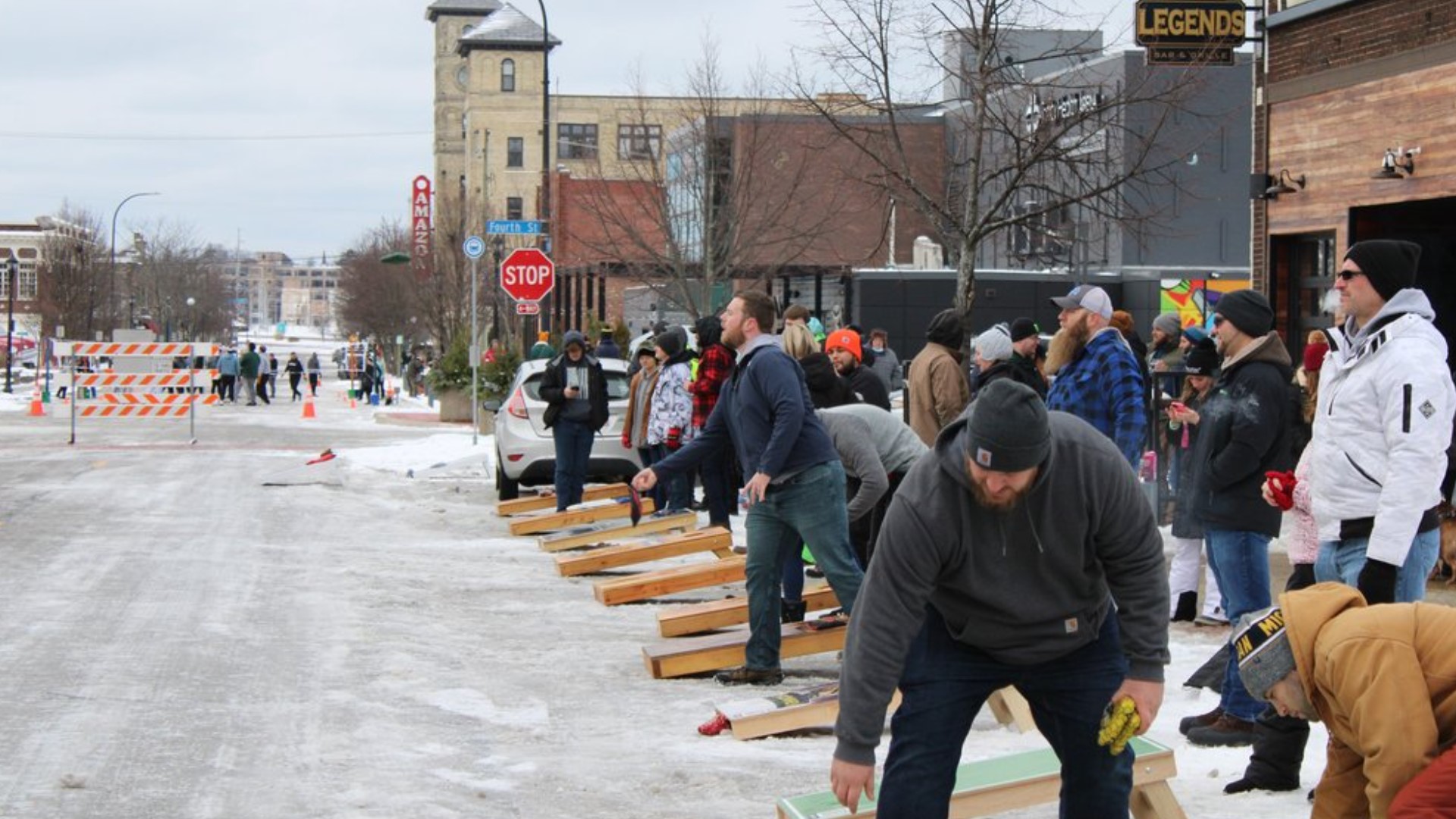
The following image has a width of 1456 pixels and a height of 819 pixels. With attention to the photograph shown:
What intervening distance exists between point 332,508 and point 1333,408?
13.9 m

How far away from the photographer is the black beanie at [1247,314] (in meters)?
7.66

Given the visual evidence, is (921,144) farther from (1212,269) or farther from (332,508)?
(332,508)

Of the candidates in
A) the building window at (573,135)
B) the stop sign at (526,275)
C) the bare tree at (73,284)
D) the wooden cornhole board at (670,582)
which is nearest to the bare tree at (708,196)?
the stop sign at (526,275)

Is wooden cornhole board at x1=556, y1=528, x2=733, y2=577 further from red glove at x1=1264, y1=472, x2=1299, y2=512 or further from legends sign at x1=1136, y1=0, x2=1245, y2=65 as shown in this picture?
legends sign at x1=1136, y1=0, x2=1245, y2=65

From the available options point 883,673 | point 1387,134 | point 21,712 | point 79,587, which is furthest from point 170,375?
point 883,673

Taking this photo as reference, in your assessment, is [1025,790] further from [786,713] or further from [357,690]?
[357,690]

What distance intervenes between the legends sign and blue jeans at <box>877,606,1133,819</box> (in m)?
13.7

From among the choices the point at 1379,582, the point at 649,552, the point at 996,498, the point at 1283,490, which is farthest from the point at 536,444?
the point at 996,498

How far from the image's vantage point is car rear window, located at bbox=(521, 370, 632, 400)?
19016 mm

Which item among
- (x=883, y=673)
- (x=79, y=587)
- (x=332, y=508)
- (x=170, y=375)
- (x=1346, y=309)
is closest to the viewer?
(x=883, y=673)

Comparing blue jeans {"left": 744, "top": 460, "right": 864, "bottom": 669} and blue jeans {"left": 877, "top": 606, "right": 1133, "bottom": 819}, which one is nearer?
blue jeans {"left": 877, "top": 606, "right": 1133, "bottom": 819}

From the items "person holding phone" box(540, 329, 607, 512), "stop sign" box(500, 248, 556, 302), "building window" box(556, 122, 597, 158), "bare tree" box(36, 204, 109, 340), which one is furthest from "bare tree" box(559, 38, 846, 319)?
"building window" box(556, 122, 597, 158)

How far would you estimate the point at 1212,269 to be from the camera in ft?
143

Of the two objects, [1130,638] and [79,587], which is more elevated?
[1130,638]
